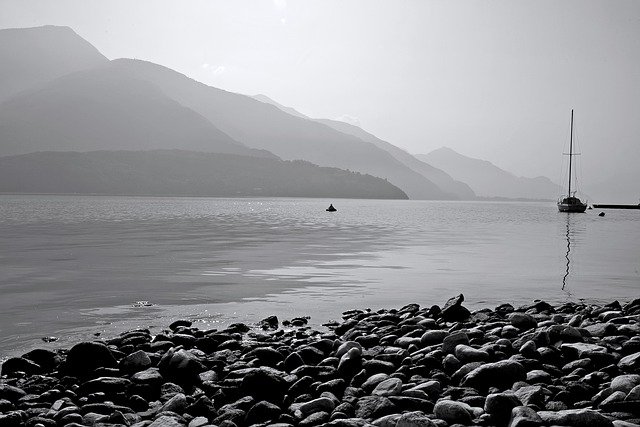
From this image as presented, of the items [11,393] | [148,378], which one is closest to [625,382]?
[148,378]

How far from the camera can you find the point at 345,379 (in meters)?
10.8

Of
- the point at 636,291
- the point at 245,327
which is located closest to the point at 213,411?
the point at 245,327

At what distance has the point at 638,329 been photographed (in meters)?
13.3

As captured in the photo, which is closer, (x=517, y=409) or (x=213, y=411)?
(x=517, y=409)

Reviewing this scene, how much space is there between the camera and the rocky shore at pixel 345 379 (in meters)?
8.70

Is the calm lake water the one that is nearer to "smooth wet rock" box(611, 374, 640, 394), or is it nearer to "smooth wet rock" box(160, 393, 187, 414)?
"smooth wet rock" box(160, 393, 187, 414)


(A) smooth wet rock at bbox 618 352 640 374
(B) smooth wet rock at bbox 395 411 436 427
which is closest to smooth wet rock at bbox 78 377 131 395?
(B) smooth wet rock at bbox 395 411 436 427

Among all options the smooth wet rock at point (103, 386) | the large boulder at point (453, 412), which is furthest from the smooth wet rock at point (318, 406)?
the smooth wet rock at point (103, 386)

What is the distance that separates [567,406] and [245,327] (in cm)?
908

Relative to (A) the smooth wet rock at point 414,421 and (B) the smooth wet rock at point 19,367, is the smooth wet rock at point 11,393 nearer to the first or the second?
(B) the smooth wet rock at point 19,367

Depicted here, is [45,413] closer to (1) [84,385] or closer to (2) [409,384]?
(1) [84,385]

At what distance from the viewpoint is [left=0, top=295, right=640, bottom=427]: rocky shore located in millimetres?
8695

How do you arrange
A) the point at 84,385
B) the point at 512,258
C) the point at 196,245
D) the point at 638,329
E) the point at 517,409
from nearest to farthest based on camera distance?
the point at 517,409 → the point at 84,385 → the point at 638,329 → the point at 512,258 → the point at 196,245

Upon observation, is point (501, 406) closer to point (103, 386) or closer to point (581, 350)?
point (581, 350)
